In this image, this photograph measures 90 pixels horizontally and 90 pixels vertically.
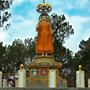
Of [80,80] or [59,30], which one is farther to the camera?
[59,30]

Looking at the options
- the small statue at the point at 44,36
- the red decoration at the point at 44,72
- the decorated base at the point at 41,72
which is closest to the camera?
the decorated base at the point at 41,72

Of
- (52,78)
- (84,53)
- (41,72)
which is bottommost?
(52,78)

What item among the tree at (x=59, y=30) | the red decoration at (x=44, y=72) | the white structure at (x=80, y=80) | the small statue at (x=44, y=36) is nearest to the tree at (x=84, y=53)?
the tree at (x=59, y=30)

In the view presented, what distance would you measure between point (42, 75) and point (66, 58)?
13.3 m

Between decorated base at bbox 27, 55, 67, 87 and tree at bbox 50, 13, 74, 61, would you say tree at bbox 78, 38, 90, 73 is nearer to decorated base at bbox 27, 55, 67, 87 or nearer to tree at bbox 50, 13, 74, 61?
tree at bbox 50, 13, 74, 61

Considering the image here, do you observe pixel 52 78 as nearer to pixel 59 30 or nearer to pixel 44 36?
pixel 44 36

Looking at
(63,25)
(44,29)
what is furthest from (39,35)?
(63,25)

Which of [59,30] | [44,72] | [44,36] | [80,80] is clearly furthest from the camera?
[59,30]

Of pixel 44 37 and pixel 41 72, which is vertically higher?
pixel 44 37

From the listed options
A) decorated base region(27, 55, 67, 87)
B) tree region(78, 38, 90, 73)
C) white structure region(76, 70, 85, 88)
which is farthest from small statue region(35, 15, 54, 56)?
tree region(78, 38, 90, 73)

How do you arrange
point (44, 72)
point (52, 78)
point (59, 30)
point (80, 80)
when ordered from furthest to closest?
point (59, 30) < point (44, 72) < point (80, 80) < point (52, 78)

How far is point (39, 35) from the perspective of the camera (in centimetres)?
1977

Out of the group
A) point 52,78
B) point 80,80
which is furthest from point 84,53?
point 52,78

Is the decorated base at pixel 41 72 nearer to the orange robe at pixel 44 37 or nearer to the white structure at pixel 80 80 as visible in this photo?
the white structure at pixel 80 80
